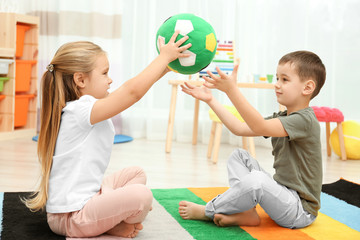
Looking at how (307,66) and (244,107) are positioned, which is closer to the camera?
(244,107)

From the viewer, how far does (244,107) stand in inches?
53.6

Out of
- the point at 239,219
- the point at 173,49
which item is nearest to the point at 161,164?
the point at 239,219

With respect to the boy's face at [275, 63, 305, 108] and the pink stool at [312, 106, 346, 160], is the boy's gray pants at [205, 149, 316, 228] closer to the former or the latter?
the boy's face at [275, 63, 305, 108]

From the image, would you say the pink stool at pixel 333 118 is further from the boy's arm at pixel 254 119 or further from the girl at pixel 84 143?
the girl at pixel 84 143

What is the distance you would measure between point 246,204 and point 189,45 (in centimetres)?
54

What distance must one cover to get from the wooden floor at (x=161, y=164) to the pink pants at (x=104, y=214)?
0.67m

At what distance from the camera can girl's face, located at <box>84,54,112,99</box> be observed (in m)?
1.43

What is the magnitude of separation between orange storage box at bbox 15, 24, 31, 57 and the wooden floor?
69 centimetres

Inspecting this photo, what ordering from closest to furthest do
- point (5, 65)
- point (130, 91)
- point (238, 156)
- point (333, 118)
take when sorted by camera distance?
1. point (130, 91)
2. point (238, 156)
3. point (333, 118)
4. point (5, 65)

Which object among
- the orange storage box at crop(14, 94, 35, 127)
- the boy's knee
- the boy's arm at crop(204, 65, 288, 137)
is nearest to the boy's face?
the boy's arm at crop(204, 65, 288, 137)

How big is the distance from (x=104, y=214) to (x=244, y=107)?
0.53 metres

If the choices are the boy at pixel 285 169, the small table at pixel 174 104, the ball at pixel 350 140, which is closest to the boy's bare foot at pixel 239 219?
the boy at pixel 285 169

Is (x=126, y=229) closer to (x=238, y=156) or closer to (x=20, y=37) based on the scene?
(x=238, y=156)

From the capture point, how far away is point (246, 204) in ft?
4.76
